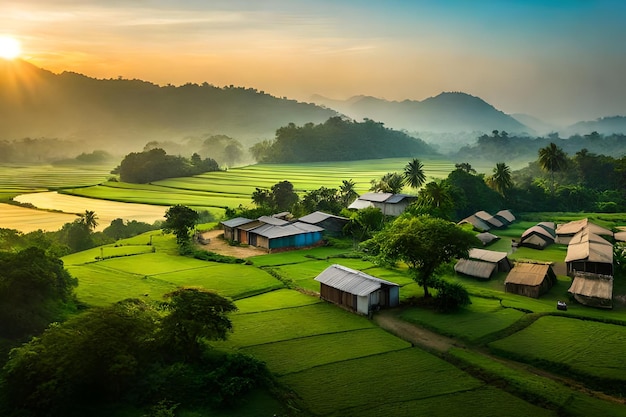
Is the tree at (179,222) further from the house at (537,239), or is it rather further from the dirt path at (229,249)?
the house at (537,239)

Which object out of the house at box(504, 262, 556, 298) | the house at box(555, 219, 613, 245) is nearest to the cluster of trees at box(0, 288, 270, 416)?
the house at box(504, 262, 556, 298)

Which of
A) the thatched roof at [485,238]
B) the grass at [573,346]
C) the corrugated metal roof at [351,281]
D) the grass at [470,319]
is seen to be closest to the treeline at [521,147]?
the thatched roof at [485,238]

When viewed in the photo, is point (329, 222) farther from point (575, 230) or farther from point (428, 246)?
point (575, 230)

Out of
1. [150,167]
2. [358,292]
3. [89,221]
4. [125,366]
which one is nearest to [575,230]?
[358,292]

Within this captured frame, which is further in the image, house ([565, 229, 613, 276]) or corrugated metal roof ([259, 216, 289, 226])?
corrugated metal roof ([259, 216, 289, 226])

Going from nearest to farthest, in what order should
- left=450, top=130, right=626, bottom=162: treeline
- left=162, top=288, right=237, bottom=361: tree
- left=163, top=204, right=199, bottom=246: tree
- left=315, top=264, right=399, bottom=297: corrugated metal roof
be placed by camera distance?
left=162, top=288, right=237, bottom=361: tree, left=315, top=264, right=399, bottom=297: corrugated metal roof, left=163, top=204, right=199, bottom=246: tree, left=450, top=130, right=626, bottom=162: treeline

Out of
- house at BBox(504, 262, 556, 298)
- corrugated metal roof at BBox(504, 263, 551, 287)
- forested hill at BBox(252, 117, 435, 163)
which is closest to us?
house at BBox(504, 262, 556, 298)

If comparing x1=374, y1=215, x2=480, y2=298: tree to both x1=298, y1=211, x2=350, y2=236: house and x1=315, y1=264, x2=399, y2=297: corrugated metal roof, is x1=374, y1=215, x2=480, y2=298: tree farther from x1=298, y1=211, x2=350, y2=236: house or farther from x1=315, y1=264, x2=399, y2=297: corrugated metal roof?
x1=298, y1=211, x2=350, y2=236: house

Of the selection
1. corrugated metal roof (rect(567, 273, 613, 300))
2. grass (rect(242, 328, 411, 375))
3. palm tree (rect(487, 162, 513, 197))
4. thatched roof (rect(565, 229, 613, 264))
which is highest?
palm tree (rect(487, 162, 513, 197))

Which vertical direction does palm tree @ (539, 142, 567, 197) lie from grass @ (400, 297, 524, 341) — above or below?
above
